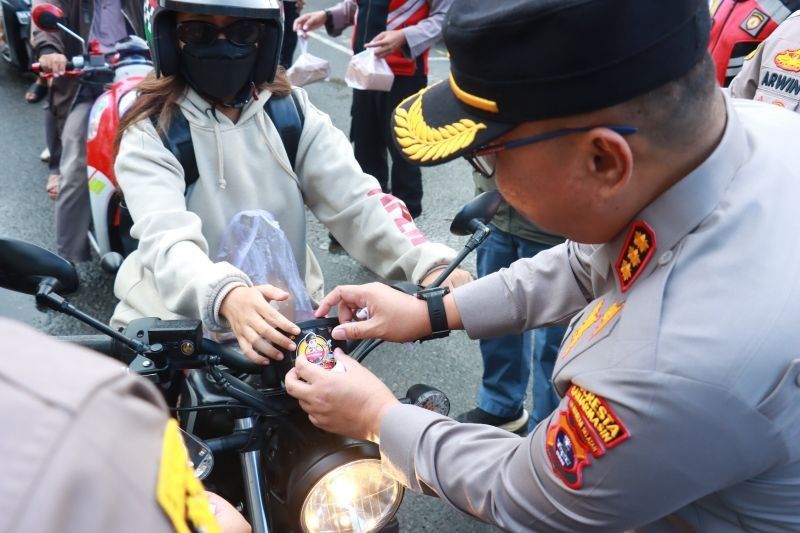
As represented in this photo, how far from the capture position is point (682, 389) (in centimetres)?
105

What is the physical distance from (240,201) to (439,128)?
39.4 inches

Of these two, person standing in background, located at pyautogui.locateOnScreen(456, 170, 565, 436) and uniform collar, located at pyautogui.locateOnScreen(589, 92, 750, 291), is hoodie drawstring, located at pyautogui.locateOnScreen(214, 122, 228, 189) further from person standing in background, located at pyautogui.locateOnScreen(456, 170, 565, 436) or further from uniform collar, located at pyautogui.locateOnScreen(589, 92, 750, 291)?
uniform collar, located at pyautogui.locateOnScreen(589, 92, 750, 291)

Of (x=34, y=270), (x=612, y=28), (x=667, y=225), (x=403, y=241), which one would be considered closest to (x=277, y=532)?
(x=34, y=270)

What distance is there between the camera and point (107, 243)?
11.6ft

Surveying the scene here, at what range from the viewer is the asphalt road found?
357 cm

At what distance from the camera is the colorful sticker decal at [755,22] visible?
10.1 feet

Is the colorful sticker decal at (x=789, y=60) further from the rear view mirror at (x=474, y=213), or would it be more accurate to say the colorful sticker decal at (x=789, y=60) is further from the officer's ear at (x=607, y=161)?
the officer's ear at (x=607, y=161)

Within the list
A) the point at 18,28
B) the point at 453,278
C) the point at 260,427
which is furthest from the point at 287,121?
the point at 18,28

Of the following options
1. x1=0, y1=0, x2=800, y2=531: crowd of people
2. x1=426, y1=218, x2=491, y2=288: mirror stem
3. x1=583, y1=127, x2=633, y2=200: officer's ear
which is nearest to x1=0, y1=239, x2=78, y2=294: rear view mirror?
x1=0, y1=0, x2=800, y2=531: crowd of people

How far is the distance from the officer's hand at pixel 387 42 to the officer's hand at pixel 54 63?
1.74 m

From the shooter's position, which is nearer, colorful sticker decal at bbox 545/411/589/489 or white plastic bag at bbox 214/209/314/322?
colorful sticker decal at bbox 545/411/589/489

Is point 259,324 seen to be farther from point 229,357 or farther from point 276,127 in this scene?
point 276,127

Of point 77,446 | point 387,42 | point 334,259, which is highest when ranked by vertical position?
point 77,446

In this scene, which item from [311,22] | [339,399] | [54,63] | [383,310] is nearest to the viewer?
[339,399]
